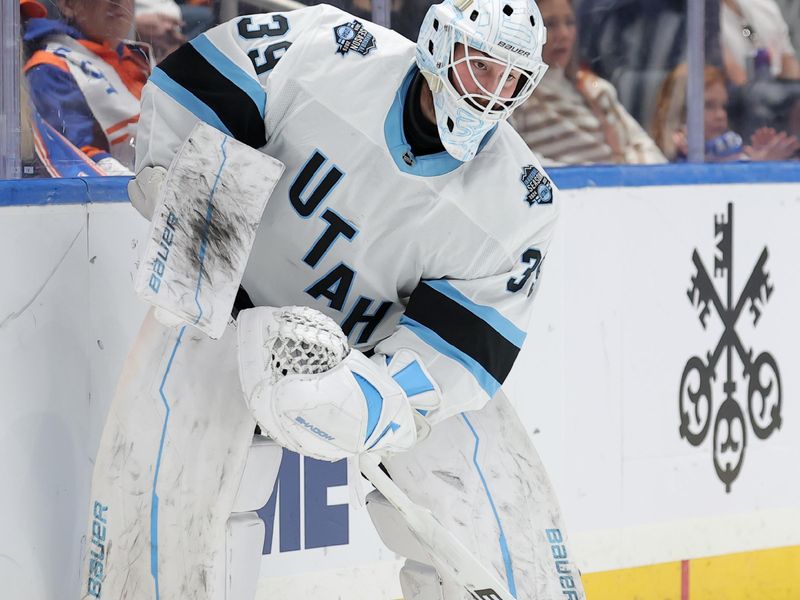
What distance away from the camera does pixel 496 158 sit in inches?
76.6

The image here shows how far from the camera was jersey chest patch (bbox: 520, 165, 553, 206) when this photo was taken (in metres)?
1.94

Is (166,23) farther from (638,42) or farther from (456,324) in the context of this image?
(638,42)

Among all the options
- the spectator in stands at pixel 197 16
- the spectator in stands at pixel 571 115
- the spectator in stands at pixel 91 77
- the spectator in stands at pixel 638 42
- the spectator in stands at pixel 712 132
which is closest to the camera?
the spectator in stands at pixel 91 77

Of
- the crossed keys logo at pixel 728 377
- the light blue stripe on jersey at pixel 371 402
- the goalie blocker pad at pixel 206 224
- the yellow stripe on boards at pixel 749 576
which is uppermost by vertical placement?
the goalie blocker pad at pixel 206 224

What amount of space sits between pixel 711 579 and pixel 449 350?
1.27 metres

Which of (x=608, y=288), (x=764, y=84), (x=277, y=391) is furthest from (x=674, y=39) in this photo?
(x=277, y=391)

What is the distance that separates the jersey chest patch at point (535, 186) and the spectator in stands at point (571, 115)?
0.77 meters

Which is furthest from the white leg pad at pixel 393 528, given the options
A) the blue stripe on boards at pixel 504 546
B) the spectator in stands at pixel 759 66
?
the spectator in stands at pixel 759 66

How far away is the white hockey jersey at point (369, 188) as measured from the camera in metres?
1.91

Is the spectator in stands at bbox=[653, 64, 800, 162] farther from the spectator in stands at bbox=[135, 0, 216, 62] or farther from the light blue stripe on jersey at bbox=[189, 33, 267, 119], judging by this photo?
the light blue stripe on jersey at bbox=[189, 33, 267, 119]

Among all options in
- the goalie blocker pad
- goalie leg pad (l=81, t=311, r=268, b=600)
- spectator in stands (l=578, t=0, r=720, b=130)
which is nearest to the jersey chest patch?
the goalie blocker pad

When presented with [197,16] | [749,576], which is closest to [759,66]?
[749,576]

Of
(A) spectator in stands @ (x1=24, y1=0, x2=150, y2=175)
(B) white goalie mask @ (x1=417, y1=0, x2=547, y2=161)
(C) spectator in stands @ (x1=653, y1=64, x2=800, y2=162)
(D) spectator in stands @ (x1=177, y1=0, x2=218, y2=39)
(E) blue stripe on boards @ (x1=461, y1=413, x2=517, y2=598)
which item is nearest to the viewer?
(B) white goalie mask @ (x1=417, y1=0, x2=547, y2=161)

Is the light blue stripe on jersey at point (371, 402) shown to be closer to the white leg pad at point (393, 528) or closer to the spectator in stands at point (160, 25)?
the white leg pad at point (393, 528)
